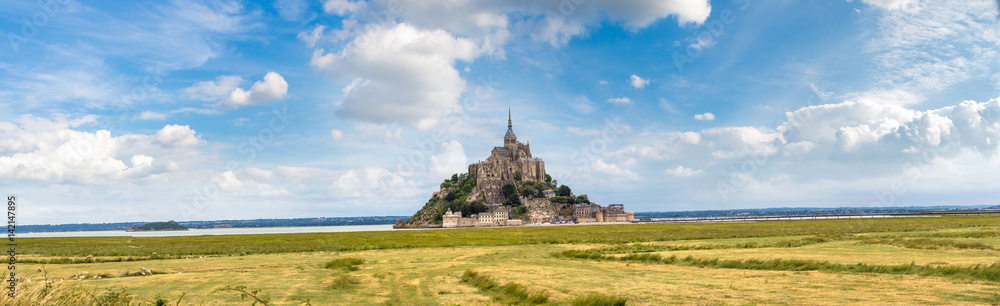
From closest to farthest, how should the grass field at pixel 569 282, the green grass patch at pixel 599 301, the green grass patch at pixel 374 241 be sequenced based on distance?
the green grass patch at pixel 599 301
the grass field at pixel 569 282
the green grass patch at pixel 374 241

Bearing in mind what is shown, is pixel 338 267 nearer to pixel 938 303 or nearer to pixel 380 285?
pixel 380 285

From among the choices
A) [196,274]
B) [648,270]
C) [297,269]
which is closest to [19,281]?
[196,274]

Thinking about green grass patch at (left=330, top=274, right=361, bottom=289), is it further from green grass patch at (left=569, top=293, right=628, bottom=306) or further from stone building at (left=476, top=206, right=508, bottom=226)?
stone building at (left=476, top=206, right=508, bottom=226)

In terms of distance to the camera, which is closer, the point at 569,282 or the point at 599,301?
the point at 599,301

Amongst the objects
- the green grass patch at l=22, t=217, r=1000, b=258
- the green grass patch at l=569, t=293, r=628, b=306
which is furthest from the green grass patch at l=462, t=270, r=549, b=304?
the green grass patch at l=22, t=217, r=1000, b=258

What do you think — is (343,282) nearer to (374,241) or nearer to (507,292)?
(507,292)

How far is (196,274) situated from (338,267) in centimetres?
641

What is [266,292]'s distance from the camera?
19031mm

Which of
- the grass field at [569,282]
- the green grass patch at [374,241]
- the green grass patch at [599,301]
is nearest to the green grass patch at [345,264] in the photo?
the grass field at [569,282]

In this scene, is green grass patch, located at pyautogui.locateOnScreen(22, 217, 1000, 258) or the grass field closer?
the grass field

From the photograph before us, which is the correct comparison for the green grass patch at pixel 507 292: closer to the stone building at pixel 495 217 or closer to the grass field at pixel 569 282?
the grass field at pixel 569 282

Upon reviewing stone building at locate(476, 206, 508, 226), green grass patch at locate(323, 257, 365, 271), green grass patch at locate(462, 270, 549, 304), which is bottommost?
green grass patch at locate(462, 270, 549, 304)

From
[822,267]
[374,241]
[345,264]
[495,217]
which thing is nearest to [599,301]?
[822,267]

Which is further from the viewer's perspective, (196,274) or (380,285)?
(196,274)
